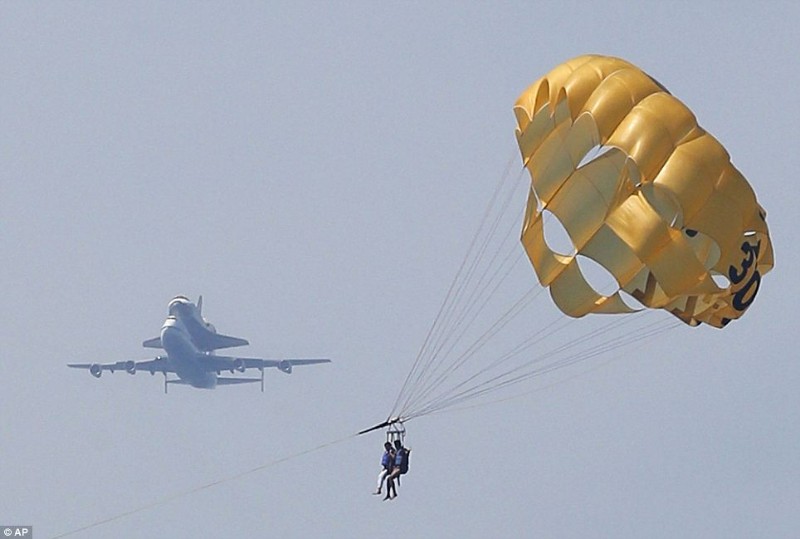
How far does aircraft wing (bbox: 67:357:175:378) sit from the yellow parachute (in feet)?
243

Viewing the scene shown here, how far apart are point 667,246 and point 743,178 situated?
1951 millimetres

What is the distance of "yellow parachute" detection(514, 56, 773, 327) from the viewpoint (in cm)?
3416

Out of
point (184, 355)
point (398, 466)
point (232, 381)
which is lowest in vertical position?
point (398, 466)

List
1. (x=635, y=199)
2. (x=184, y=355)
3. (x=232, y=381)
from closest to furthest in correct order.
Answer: (x=635, y=199) < (x=184, y=355) < (x=232, y=381)

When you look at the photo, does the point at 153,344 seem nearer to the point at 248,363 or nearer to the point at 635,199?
the point at 248,363

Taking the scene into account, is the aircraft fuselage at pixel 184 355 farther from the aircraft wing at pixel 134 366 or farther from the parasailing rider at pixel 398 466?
the parasailing rider at pixel 398 466

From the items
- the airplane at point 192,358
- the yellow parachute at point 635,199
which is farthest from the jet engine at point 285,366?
the yellow parachute at point 635,199

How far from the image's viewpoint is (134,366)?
112500 mm

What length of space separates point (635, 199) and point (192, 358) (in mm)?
74147

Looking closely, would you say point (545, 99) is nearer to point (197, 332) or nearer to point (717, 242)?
point (717, 242)

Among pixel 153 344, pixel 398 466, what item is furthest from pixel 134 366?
pixel 398 466

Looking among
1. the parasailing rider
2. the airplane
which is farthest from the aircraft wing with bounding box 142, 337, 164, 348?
the parasailing rider

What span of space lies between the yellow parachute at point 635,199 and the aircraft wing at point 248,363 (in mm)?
72663

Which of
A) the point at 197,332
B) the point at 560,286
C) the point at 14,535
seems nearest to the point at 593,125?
the point at 560,286
